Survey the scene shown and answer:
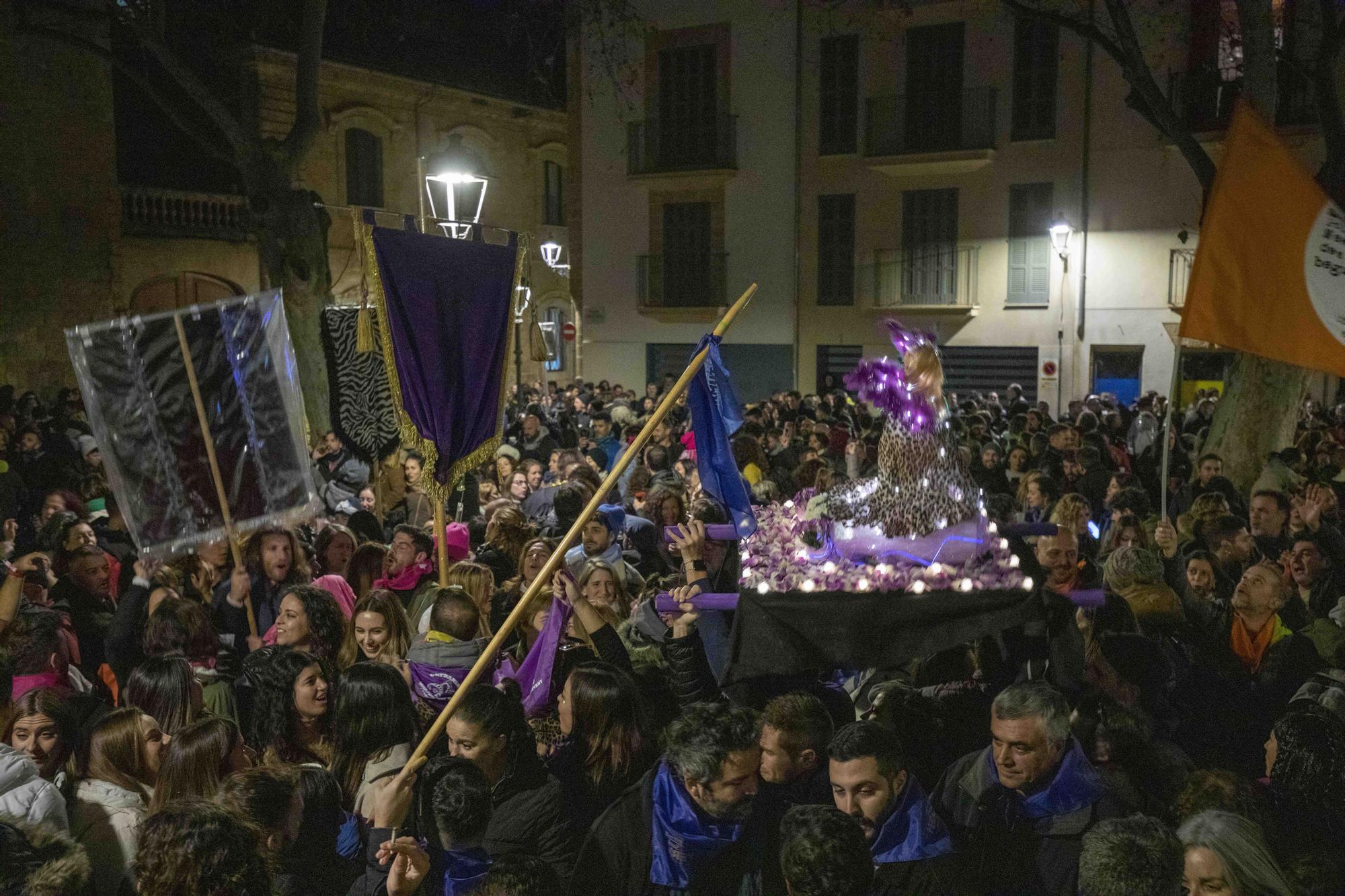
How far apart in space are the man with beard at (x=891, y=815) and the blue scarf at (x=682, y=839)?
0.35m

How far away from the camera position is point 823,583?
3.55m

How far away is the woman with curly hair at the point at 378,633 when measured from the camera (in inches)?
201

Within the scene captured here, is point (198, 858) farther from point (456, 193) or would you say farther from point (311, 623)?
point (456, 193)

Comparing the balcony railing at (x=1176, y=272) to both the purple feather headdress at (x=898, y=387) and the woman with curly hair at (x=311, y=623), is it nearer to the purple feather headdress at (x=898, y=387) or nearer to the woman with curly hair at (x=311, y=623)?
the purple feather headdress at (x=898, y=387)

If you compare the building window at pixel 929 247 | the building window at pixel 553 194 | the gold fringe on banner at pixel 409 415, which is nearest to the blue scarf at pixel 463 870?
the gold fringe on banner at pixel 409 415

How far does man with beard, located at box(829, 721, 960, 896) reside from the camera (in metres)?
3.28

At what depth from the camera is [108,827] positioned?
3.61 meters

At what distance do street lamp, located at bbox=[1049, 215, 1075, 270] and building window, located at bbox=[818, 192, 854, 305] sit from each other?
4.14m

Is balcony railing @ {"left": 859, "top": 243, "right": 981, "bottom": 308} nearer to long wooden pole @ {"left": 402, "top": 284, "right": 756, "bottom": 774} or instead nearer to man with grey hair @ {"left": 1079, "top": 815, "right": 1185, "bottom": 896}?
long wooden pole @ {"left": 402, "top": 284, "right": 756, "bottom": 774}

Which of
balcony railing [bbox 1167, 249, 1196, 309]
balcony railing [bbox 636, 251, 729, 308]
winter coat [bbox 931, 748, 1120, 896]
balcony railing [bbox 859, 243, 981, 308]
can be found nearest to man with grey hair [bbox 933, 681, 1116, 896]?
winter coat [bbox 931, 748, 1120, 896]

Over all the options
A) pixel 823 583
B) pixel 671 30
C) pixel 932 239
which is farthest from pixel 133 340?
pixel 671 30

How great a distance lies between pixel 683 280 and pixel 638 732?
22.6m

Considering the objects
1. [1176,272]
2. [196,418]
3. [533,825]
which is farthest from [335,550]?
[1176,272]

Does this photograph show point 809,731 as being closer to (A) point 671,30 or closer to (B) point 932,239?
(B) point 932,239
